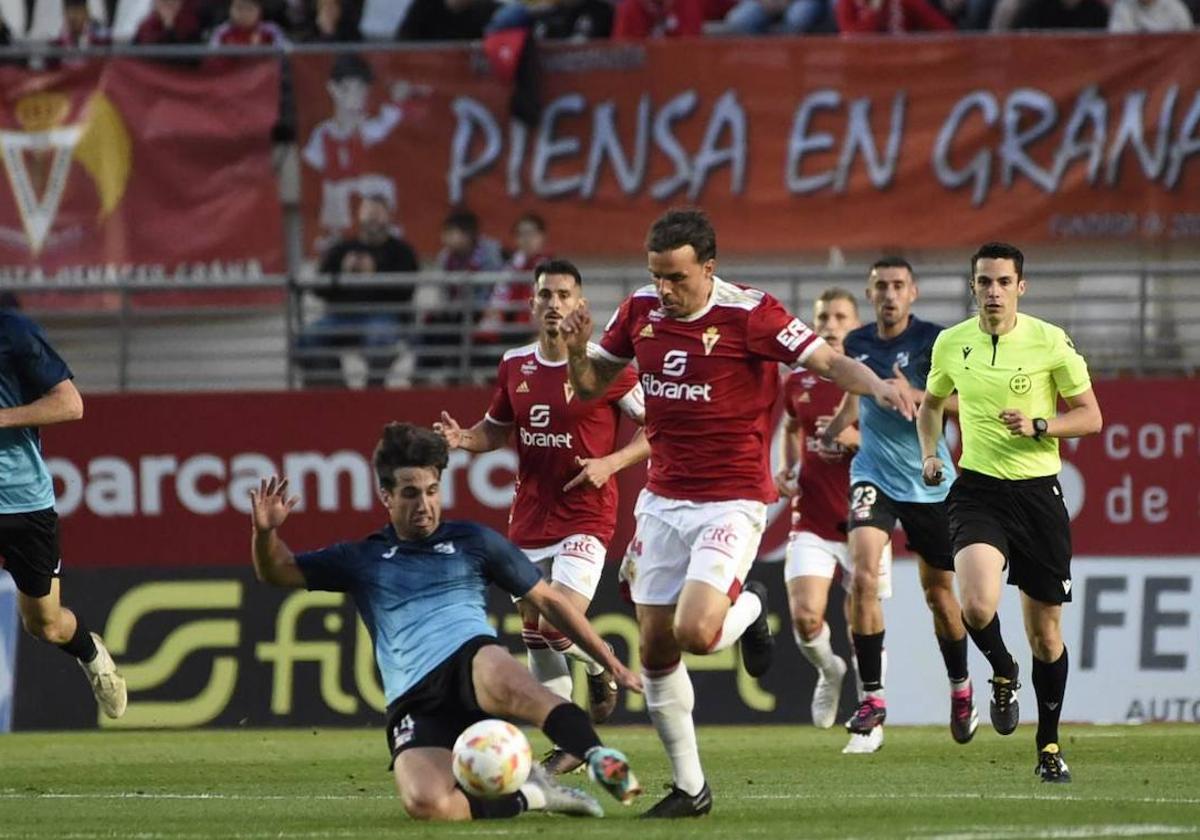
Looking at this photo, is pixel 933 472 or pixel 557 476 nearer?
pixel 933 472

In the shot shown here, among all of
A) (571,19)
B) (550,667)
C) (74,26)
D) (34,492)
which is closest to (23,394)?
(34,492)

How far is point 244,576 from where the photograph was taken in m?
18.6

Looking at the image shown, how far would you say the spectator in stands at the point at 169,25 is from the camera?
70.1 ft

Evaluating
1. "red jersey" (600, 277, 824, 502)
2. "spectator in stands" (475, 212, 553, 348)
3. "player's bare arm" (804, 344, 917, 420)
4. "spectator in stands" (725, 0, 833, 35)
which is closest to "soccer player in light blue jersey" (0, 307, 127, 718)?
"red jersey" (600, 277, 824, 502)

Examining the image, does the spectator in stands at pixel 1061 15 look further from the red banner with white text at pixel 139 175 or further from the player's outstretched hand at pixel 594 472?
the player's outstretched hand at pixel 594 472

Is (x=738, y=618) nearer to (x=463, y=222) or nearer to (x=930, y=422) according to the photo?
(x=930, y=422)

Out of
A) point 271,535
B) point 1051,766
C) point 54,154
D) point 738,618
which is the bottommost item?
point 1051,766

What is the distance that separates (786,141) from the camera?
20.4 metres

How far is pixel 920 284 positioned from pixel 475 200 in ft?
13.0

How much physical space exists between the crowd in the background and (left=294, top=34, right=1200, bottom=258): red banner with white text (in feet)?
1.85

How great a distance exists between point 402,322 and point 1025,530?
9.48 metres

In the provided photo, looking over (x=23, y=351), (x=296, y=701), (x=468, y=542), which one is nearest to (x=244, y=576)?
(x=296, y=701)

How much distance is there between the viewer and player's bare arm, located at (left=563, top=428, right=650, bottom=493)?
12.5 meters

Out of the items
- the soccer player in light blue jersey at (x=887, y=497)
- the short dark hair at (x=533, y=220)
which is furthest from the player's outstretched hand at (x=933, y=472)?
the short dark hair at (x=533, y=220)
